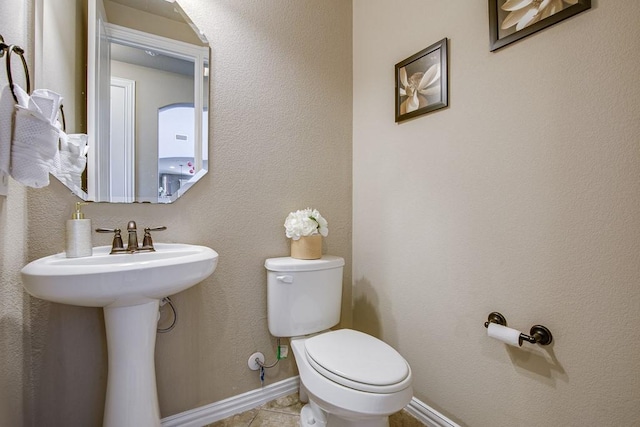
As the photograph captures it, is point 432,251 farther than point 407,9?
No

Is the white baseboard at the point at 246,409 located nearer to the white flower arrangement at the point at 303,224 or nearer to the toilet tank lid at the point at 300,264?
the toilet tank lid at the point at 300,264

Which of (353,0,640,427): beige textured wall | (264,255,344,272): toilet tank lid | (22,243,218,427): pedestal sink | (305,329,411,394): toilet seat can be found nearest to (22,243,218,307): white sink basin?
(22,243,218,427): pedestal sink

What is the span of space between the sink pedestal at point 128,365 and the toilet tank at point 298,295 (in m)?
0.52

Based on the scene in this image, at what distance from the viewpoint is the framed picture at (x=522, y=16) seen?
34.8 inches

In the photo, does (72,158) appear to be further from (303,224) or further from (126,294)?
(303,224)

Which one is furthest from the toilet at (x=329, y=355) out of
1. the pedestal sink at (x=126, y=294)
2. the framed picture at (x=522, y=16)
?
the framed picture at (x=522, y=16)

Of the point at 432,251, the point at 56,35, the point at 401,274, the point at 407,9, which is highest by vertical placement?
the point at 407,9

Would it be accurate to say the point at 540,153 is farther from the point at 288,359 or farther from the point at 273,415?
the point at 273,415

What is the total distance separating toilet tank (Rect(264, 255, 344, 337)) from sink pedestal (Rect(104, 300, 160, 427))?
0.52 metres

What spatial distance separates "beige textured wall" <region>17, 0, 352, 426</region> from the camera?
42.5 inches

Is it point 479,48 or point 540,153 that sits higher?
point 479,48

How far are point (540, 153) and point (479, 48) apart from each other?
0.49 meters

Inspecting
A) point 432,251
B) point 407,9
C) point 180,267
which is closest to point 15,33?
point 180,267

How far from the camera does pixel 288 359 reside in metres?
1.56
